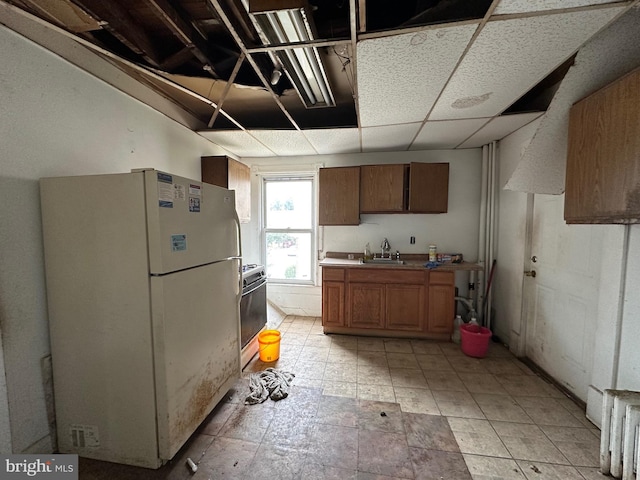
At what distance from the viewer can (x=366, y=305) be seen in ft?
10.1

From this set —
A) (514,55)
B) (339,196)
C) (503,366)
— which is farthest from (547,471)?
(339,196)

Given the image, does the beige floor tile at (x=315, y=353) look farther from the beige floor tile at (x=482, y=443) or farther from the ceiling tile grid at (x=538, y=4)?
the ceiling tile grid at (x=538, y=4)

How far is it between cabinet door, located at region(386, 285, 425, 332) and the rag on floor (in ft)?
4.55

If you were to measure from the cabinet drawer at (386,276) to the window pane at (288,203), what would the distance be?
1109mm

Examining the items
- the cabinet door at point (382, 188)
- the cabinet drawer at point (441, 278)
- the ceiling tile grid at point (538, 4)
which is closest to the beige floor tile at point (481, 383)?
the cabinet drawer at point (441, 278)

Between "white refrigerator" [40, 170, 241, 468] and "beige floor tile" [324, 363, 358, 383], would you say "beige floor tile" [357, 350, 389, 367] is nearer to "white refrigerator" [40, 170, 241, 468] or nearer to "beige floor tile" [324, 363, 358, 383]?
"beige floor tile" [324, 363, 358, 383]

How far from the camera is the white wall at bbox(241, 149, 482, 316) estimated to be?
3.34m

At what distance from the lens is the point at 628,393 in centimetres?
135

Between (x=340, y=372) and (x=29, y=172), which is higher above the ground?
(x=29, y=172)

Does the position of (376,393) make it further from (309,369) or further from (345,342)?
(345,342)

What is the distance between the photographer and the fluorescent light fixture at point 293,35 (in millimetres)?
1164

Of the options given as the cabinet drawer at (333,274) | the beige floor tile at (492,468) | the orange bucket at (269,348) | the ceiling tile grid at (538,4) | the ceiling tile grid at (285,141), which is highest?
the ceiling tile grid at (285,141)

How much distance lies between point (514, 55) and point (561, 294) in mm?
1952

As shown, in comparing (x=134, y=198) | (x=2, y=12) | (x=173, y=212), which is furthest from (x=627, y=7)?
(x=2, y=12)
